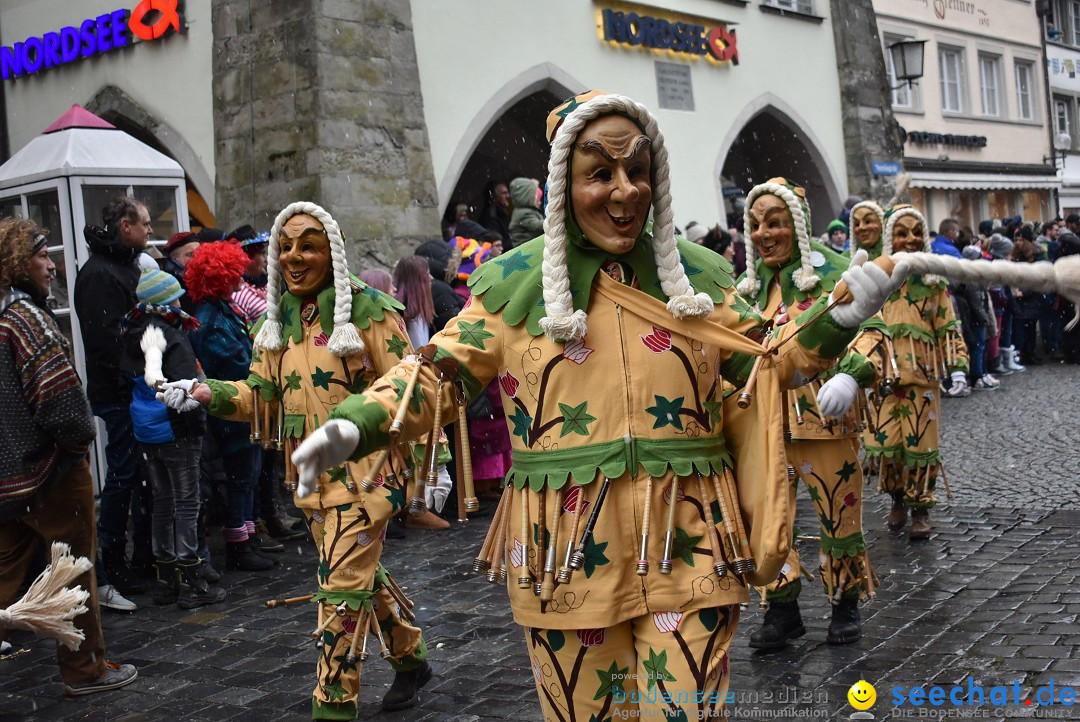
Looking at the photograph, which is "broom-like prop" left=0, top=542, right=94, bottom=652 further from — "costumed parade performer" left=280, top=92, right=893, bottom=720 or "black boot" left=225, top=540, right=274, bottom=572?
"black boot" left=225, top=540, right=274, bottom=572

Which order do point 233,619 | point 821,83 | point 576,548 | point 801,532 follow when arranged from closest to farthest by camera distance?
1. point 576,548
2. point 233,619
3. point 801,532
4. point 821,83

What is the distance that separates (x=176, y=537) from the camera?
6.93 meters

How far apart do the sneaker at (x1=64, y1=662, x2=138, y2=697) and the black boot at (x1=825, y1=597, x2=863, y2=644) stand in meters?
3.34

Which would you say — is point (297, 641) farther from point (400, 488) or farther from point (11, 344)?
point (11, 344)

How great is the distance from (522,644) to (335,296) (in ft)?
6.53

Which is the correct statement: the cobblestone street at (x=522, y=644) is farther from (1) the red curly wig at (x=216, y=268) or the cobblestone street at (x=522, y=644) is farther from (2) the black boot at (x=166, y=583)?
(1) the red curly wig at (x=216, y=268)

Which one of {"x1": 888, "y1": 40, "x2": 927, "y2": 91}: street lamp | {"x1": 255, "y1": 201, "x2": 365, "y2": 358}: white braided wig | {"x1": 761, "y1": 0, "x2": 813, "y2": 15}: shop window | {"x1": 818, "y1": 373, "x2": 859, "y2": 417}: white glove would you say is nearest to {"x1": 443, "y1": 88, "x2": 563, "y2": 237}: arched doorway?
{"x1": 761, "y1": 0, "x2": 813, "y2": 15}: shop window

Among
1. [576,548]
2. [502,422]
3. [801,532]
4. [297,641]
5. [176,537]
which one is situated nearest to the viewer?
[576,548]

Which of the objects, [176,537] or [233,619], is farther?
[176,537]

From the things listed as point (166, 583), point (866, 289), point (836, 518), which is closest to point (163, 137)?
point (166, 583)

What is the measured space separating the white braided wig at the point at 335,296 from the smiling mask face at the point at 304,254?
0.11 feet

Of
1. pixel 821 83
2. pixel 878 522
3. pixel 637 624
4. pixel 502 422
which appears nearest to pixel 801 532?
pixel 878 522

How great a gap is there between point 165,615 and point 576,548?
175 inches

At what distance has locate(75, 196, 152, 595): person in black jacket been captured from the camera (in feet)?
23.3
